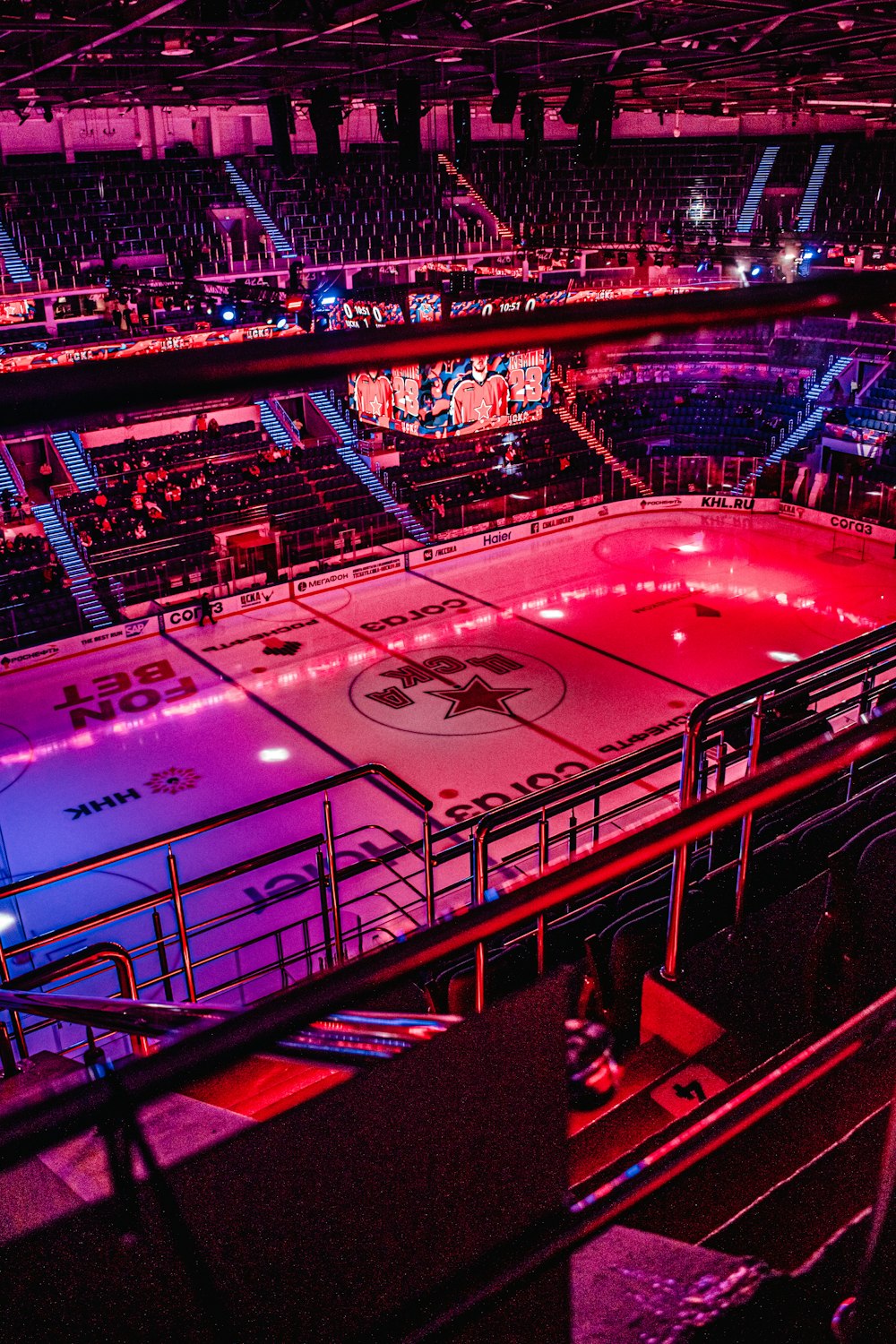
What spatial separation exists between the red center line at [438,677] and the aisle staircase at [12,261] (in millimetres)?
10335

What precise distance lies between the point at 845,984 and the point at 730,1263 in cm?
108

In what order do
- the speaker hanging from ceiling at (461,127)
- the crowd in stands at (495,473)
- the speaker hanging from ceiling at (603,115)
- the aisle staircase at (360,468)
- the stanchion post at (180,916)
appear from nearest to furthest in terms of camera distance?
the stanchion post at (180,916)
the speaker hanging from ceiling at (603,115)
the speaker hanging from ceiling at (461,127)
the aisle staircase at (360,468)
the crowd in stands at (495,473)

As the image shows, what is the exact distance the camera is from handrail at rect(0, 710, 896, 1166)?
0.76m

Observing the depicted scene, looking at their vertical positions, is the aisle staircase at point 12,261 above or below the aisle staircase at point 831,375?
above

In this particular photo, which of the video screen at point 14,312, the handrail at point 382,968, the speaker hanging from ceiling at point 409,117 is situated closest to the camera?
the handrail at point 382,968

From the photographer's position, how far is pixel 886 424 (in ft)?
78.1

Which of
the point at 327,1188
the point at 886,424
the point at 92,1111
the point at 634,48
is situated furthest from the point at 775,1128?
the point at 886,424

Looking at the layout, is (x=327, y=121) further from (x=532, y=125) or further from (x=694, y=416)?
(x=694, y=416)

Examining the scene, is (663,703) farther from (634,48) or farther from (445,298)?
(634,48)

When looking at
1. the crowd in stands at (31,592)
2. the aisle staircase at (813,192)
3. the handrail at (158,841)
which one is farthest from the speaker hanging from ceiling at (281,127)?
the aisle staircase at (813,192)

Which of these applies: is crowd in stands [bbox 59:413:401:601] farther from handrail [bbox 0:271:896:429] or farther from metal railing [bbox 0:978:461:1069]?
handrail [bbox 0:271:896:429]

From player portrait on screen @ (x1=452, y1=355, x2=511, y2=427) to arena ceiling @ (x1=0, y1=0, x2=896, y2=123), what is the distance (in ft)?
13.2

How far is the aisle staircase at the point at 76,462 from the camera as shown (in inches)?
812

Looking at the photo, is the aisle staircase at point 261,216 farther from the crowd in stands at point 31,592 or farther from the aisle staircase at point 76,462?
the crowd in stands at point 31,592
